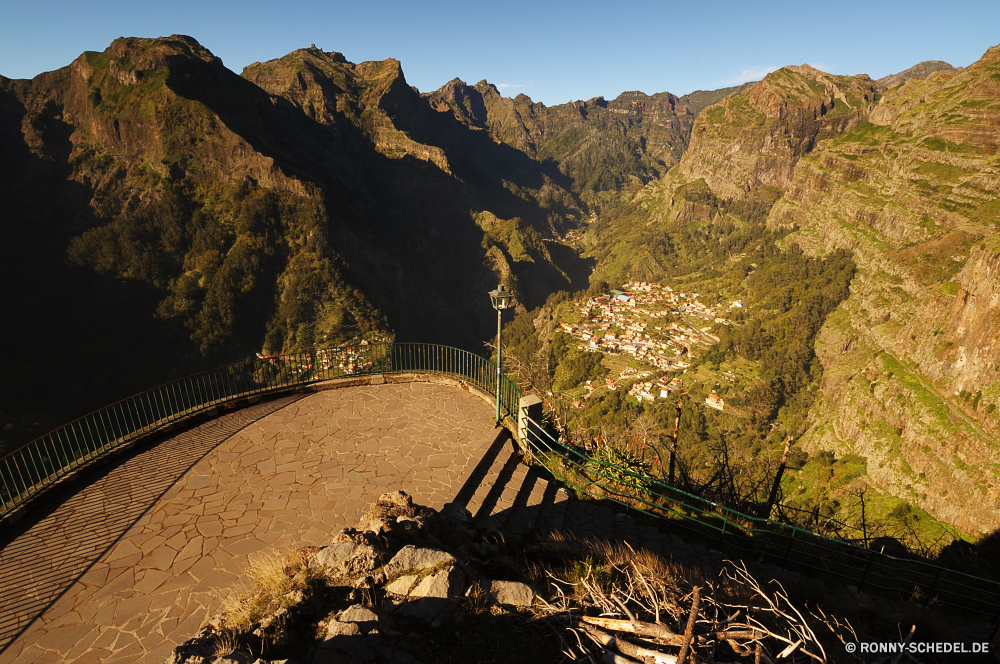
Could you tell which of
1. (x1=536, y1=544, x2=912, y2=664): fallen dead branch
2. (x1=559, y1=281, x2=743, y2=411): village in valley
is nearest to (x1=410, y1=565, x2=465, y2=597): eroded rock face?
(x1=536, y1=544, x2=912, y2=664): fallen dead branch

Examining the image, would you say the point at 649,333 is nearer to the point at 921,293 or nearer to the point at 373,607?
the point at 921,293

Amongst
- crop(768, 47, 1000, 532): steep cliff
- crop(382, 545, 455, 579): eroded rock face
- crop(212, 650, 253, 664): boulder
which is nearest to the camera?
crop(212, 650, 253, 664): boulder

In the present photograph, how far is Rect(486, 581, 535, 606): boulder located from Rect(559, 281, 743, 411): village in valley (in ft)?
239

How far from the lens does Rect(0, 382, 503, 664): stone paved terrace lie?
543 centimetres

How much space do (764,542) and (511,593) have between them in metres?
6.35

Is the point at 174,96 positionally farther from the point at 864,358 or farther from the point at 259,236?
the point at 864,358

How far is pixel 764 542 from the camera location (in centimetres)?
833

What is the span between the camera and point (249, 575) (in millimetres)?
5742

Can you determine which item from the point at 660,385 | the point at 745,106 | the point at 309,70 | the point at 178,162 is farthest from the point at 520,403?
the point at 745,106

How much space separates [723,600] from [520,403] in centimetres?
549

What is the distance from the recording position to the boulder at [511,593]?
4.69 meters

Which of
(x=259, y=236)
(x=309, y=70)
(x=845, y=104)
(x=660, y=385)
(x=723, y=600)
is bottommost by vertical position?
(x=660, y=385)


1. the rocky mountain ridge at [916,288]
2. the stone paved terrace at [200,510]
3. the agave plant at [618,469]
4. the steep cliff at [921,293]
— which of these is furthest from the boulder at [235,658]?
the rocky mountain ridge at [916,288]

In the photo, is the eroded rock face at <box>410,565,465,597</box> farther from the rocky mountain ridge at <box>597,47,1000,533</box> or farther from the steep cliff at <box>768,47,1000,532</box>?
the rocky mountain ridge at <box>597,47,1000,533</box>
